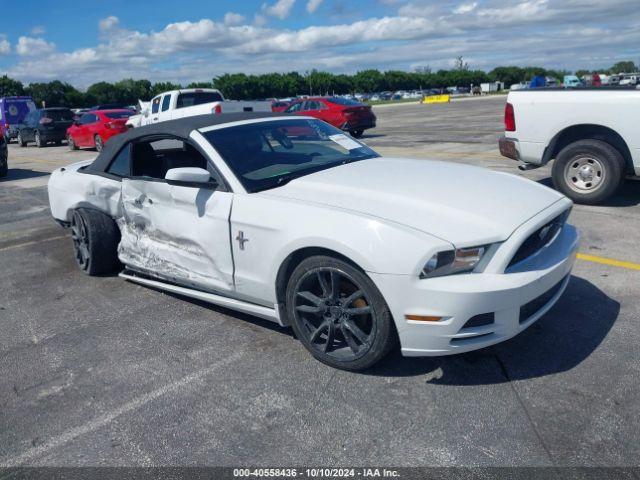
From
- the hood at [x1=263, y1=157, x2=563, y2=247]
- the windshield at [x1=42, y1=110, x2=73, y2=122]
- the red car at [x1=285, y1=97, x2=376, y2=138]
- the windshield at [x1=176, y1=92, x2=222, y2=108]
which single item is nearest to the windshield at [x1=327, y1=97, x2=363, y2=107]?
the red car at [x1=285, y1=97, x2=376, y2=138]

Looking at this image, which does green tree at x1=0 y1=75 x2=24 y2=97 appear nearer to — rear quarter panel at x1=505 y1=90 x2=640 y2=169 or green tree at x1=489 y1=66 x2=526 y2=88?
rear quarter panel at x1=505 y1=90 x2=640 y2=169

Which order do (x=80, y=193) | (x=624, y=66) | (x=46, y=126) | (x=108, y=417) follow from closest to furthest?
(x=108, y=417), (x=80, y=193), (x=46, y=126), (x=624, y=66)

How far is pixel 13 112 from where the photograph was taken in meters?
25.7

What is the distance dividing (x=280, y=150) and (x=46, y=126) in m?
21.4

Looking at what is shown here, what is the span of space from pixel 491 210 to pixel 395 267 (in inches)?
29.2

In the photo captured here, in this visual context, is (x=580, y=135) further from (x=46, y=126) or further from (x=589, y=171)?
(x=46, y=126)

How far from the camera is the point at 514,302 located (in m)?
2.90

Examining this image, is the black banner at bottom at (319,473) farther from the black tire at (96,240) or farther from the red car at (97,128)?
the red car at (97,128)

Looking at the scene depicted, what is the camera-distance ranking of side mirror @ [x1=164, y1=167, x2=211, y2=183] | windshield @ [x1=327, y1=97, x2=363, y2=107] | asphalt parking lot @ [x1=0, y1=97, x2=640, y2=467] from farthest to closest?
windshield @ [x1=327, y1=97, x2=363, y2=107], side mirror @ [x1=164, y1=167, x2=211, y2=183], asphalt parking lot @ [x1=0, y1=97, x2=640, y2=467]

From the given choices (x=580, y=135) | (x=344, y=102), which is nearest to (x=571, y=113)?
(x=580, y=135)

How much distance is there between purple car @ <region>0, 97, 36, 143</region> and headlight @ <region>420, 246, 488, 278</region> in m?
27.0

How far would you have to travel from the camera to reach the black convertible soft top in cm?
423

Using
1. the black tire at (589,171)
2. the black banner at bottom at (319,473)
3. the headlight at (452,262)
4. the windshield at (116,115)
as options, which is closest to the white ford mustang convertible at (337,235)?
the headlight at (452,262)

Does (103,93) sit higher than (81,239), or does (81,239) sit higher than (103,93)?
(103,93)
